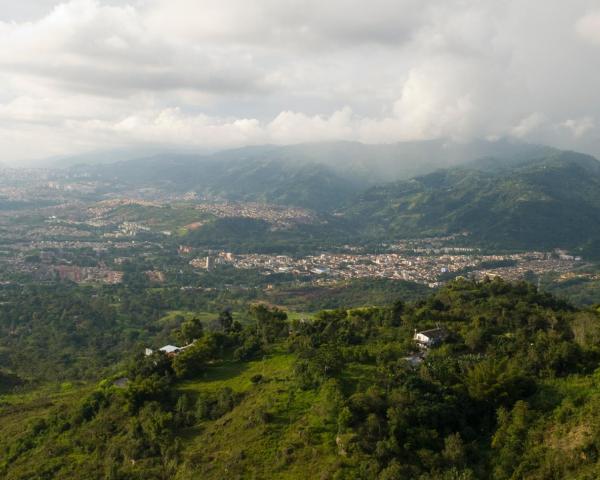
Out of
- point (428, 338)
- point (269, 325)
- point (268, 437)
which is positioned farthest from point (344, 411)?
point (269, 325)

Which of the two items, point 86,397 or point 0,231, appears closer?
point 86,397

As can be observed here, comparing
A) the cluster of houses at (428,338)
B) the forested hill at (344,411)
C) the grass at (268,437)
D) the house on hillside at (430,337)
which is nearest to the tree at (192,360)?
the forested hill at (344,411)

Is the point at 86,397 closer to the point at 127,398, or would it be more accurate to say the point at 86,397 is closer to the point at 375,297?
the point at 127,398

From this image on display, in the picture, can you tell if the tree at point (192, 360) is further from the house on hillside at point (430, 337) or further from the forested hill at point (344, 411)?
the house on hillside at point (430, 337)

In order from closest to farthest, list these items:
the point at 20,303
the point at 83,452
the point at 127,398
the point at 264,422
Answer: the point at 264,422, the point at 83,452, the point at 127,398, the point at 20,303

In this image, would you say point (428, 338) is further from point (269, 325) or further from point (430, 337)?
point (269, 325)

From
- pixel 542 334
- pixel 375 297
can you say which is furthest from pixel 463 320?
pixel 375 297

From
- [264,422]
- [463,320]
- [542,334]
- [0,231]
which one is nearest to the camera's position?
[264,422]

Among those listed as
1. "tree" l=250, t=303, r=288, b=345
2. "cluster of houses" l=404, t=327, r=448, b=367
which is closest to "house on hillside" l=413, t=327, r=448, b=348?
"cluster of houses" l=404, t=327, r=448, b=367
